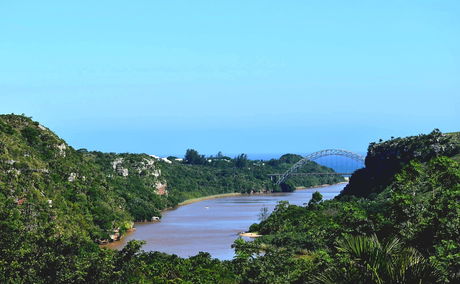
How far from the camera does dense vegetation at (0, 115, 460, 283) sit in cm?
1920

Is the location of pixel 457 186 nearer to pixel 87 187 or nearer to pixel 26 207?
pixel 26 207

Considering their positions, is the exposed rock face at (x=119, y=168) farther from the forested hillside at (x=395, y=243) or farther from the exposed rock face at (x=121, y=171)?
the forested hillside at (x=395, y=243)

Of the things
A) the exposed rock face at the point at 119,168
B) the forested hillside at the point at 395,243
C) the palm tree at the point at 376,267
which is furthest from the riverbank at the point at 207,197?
the palm tree at the point at 376,267

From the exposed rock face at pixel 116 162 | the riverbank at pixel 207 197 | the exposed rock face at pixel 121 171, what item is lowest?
the riverbank at pixel 207 197

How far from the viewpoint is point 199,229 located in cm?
10088

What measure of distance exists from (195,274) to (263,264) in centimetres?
716

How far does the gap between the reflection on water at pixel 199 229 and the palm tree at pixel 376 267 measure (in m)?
57.9

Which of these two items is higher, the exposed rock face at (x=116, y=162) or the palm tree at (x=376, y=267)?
the exposed rock face at (x=116, y=162)

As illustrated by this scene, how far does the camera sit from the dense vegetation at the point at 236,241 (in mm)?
19200

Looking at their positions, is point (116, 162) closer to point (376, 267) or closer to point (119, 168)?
point (119, 168)

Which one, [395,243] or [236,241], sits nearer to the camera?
[395,243]

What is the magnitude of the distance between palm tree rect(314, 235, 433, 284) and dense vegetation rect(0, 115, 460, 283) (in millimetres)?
20

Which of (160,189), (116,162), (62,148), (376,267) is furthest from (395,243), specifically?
(160,189)

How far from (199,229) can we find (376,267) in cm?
8710
